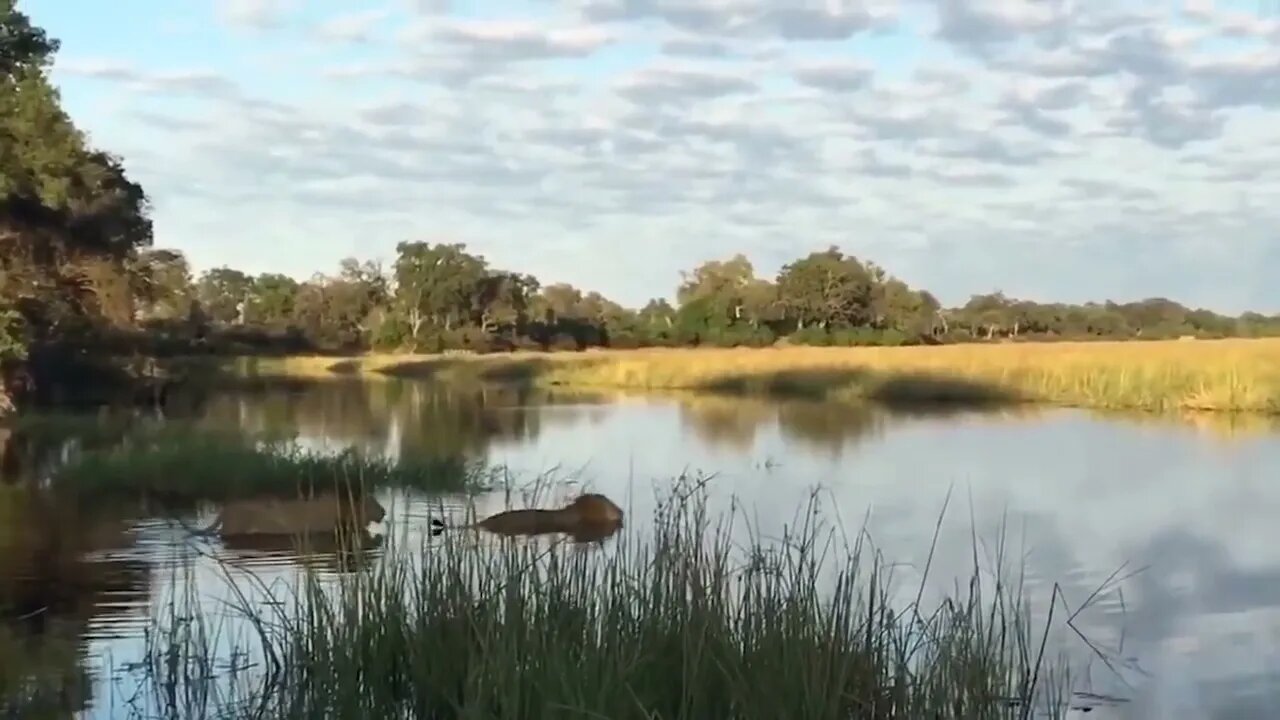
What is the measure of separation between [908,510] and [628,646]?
889cm

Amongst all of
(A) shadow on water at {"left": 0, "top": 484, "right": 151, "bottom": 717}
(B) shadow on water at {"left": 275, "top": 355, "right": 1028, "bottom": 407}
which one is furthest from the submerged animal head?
(B) shadow on water at {"left": 275, "top": 355, "right": 1028, "bottom": 407}

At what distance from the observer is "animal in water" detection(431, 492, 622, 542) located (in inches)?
401

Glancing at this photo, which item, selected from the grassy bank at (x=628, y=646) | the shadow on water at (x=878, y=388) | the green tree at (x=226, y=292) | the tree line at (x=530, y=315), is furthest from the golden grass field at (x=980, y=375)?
the green tree at (x=226, y=292)

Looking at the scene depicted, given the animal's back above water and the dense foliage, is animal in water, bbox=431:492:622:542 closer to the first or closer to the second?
the animal's back above water

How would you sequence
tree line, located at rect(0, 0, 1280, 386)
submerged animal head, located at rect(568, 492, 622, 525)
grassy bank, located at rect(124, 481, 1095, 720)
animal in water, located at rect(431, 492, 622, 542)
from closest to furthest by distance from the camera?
grassy bank, located at rect(124, 481, 1095, 720) → animal in water, located at rect(431, 492, 622, 542) → submerged animal head, located at rect(568, 492, 622, 525) → tree line, located at rect(0, 0, 1280, 386)

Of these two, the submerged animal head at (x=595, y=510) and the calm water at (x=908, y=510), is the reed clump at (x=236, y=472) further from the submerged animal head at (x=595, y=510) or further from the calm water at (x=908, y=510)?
the submerged animal head at (x=595, y=510)

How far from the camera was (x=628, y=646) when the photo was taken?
4973mm

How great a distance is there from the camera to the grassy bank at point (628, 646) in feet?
15.3

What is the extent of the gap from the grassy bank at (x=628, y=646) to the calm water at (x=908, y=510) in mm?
507

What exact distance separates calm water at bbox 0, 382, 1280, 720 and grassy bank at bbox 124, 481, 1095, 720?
0.51 metres

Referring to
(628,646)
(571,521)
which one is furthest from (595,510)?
(628,646)

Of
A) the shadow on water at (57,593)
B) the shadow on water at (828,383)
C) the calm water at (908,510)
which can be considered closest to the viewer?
the shadow on water at (57,593)

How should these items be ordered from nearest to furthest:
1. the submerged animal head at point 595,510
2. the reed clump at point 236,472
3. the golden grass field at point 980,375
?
1. the submerged animal head at point 595,510
2. the reed clump at point 236,472
3. the golden grass field at point 980,375

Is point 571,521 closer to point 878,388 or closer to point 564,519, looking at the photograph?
point 564,519
